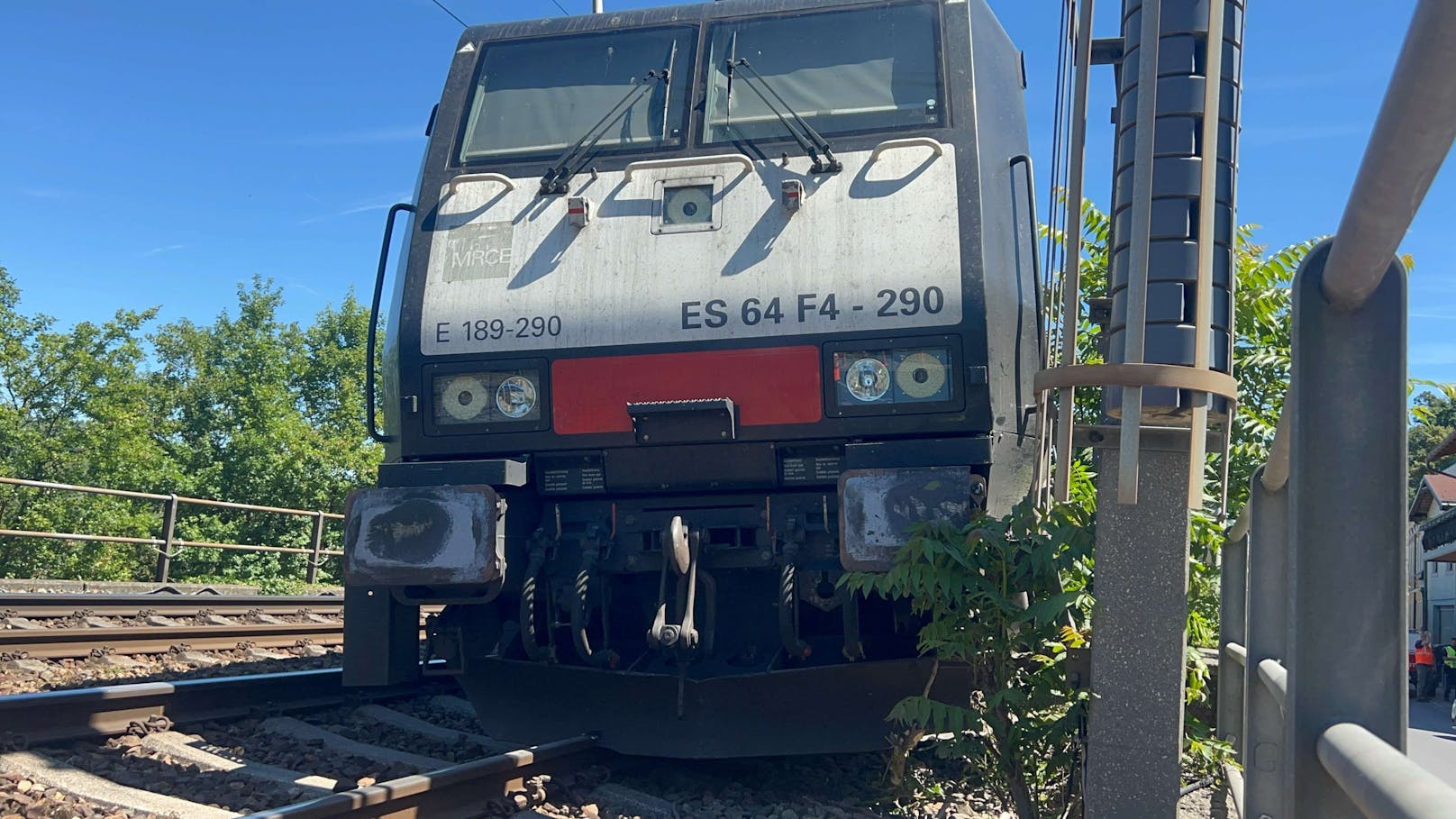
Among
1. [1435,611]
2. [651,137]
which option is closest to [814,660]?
[651,137]

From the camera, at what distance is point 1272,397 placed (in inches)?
248

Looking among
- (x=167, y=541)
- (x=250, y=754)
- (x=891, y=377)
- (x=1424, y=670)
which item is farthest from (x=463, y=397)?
(x=1424, y=670)

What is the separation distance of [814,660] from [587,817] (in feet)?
3.48

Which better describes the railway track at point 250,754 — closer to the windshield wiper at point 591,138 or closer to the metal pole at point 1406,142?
the windshield wiper at point 591,138

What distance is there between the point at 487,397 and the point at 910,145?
1950mm

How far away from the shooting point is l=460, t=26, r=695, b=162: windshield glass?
17.5 feet

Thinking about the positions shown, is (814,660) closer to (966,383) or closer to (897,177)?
(966,383)

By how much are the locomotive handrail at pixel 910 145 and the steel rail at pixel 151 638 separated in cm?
497

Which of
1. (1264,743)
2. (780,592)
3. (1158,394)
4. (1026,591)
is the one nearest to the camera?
(1264,743)

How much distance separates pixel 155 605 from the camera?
9.66 metres

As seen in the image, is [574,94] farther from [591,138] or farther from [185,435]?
[185,435]

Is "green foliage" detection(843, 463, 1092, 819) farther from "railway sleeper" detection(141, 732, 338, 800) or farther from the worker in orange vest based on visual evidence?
the worker in orange vest

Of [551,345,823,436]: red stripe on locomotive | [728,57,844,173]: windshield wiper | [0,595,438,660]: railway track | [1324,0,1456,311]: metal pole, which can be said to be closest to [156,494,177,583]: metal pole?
[0,595,438,660]: railway track

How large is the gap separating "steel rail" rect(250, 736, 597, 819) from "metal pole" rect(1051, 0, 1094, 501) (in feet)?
7.07
